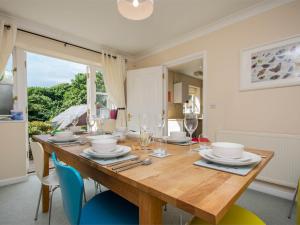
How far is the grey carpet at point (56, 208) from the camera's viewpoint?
1630 mm

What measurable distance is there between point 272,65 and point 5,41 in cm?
352

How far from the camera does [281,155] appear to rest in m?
1.98

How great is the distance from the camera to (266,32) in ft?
7.08

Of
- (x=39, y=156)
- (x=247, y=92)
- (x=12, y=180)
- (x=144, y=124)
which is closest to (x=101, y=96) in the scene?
(x=12, y=180)

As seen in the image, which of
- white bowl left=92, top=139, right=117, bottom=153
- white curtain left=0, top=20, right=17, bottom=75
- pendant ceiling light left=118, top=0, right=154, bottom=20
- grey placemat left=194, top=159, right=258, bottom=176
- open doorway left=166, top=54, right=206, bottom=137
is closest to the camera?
grey placemat left=194, top=159, right=258, bottom=176

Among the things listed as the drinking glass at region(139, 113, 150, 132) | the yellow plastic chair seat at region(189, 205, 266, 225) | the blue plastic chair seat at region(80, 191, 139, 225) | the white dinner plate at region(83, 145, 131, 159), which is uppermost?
the drinking glass at region(139, 113, 150, 132)

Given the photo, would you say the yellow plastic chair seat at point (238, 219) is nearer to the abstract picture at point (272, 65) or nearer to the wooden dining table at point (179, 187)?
the wooden dining table at point (179, 187)

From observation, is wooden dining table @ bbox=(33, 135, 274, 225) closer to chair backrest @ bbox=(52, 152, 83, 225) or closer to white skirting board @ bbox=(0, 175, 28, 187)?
chair backrest @ bbox=(52, 152, 83, 225)

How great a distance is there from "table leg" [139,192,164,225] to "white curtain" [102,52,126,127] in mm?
3125

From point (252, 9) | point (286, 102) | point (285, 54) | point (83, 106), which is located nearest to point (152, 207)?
point (286, 102)

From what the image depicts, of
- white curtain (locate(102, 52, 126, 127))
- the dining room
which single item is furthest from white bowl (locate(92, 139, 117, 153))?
white curtain (locate(102, 52, 126, 127))

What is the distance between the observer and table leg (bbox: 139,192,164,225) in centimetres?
65

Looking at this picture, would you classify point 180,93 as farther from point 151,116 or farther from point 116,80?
point 116,80

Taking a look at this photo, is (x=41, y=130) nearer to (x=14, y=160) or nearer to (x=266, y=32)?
(x=14, y=160)
